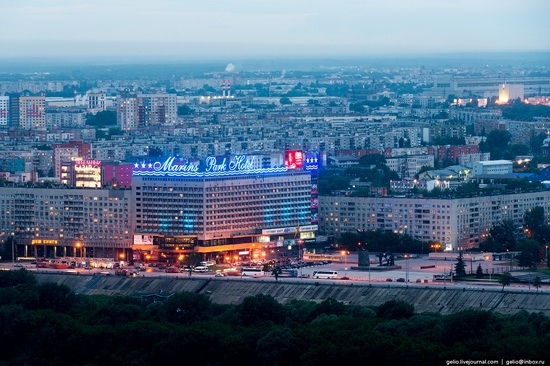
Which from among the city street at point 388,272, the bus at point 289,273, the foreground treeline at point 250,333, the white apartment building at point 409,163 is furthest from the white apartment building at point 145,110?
the foreground treeline at point 250,333

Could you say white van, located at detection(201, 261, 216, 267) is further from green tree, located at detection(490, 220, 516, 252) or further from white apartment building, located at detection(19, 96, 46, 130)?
white apartment building, located at detection(19, 96, 46, 130)

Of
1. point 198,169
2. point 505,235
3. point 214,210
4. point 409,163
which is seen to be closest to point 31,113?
point 409,163

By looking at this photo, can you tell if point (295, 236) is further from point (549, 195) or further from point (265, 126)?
point (265, 126)

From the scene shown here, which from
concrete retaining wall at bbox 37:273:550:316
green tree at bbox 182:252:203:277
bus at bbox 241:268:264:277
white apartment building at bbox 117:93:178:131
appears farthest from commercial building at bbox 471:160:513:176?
white apartment building at bbox 117:93:178:131

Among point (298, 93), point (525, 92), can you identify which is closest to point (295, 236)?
point (525, 92)

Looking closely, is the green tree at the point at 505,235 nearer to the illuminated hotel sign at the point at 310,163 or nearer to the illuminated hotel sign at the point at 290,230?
the illuminated hotel sign at the point at 290,230
